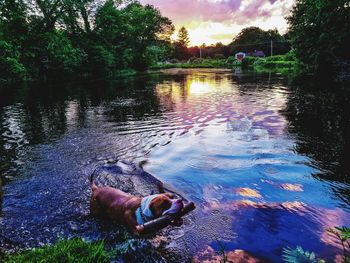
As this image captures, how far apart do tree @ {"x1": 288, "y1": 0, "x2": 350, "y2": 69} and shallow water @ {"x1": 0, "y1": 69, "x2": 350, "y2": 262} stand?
16.6 m

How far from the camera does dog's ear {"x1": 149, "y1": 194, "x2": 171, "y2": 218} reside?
12.1 feet

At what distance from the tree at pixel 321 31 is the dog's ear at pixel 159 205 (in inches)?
1120

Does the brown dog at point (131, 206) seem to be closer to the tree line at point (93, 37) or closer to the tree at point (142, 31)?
the tree line at point (93, 37)

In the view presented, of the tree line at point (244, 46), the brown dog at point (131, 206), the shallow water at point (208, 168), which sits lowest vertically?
the shallow water at point (208, 168)

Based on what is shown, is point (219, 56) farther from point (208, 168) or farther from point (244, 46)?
point (208, 168)

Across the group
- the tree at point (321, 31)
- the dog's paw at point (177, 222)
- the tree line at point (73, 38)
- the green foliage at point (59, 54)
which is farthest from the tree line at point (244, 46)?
the dog's paw at point (177, 222)

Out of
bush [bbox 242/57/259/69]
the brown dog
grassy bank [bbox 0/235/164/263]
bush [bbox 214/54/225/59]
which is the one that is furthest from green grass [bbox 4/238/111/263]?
bush [bbox 214/54/225/59]

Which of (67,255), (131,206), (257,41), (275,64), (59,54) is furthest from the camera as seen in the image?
(257,41)

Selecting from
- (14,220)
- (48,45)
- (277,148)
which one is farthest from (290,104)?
(48,45)

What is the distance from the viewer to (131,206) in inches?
169

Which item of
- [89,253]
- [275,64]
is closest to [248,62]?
[275,64]

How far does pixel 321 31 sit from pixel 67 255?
1440 inches

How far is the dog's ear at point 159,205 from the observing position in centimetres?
370

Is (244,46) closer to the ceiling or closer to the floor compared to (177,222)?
closer to the ceiling
